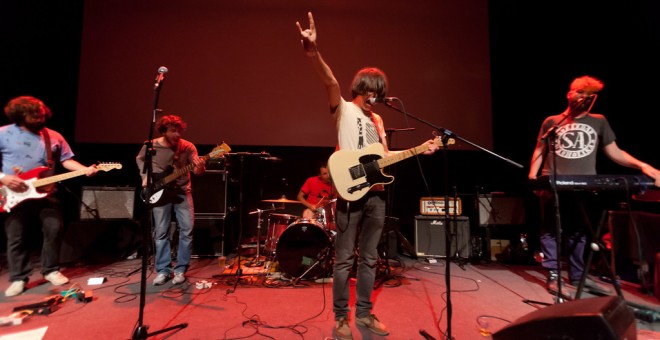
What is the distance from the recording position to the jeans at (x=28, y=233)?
3852 mm

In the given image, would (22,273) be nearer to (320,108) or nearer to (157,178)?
(157,178)

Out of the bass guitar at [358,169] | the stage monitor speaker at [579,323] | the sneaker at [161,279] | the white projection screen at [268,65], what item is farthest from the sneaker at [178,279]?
the stage monitor speaker at [579,323]

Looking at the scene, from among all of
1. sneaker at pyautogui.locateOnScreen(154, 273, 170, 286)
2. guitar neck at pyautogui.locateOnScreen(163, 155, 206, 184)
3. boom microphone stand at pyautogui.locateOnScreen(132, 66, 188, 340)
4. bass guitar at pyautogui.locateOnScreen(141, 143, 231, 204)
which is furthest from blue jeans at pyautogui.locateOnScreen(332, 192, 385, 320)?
sneaker at pyautogui.locateOnScreen(154, 273, 170, 286)

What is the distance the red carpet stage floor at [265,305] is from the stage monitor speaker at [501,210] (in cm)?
105

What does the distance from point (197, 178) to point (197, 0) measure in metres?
3.45

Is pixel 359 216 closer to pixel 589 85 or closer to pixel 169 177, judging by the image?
pixel 169 177

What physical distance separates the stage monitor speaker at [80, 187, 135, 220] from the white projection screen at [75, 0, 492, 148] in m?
1.02

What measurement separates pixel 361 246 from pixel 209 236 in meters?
4.09

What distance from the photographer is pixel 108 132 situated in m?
5.98

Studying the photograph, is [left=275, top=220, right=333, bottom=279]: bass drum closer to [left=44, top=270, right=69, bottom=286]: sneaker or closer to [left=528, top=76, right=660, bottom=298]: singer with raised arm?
[left=528, top=76, right=660, bottom=298]: singer with raised arm

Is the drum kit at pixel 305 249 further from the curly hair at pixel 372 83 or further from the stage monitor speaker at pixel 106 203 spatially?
the stage monitor speaker at pixel 106 203

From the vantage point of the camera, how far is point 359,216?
2.65 metres

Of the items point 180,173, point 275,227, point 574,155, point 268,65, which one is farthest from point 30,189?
point 574,155

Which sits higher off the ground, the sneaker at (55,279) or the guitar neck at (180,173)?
the guitar neck at (180,173)
